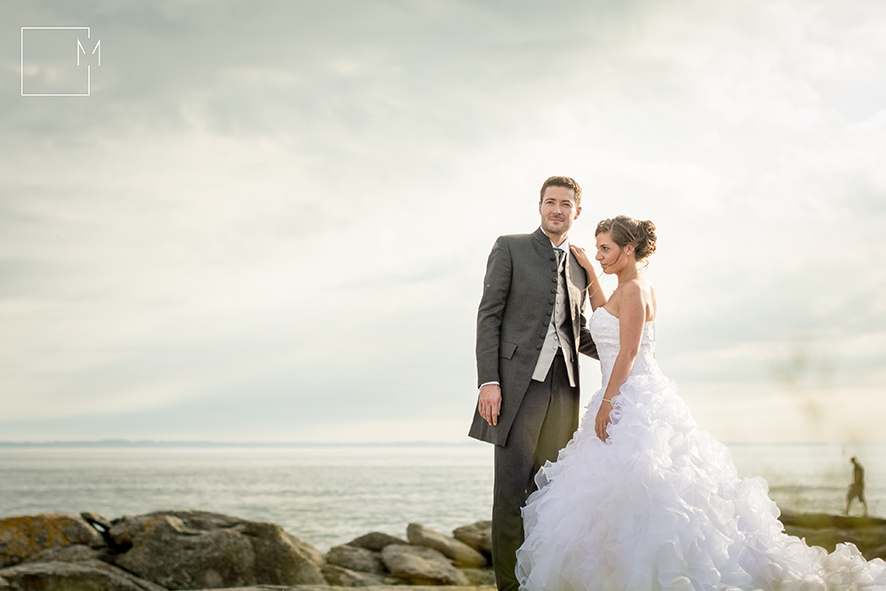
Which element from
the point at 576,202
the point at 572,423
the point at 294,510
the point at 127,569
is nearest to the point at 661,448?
the point at 572,423

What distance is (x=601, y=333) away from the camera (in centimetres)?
352

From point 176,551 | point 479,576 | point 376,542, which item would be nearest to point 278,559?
point 176,551

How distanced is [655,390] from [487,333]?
91cm

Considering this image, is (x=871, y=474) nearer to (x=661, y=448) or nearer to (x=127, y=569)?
(x=661, y=448)

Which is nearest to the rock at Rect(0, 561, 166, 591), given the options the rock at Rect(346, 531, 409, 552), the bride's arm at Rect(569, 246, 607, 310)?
the rock at Rect(346, 531, 409, 552)

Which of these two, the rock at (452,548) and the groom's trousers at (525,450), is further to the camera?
the rock at (452,548)

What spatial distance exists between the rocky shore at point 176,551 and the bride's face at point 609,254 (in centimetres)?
276

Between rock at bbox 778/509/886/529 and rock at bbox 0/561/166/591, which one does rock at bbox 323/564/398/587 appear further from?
rock at bbox 778/509/886/529

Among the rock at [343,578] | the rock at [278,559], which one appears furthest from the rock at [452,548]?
the rock at [278,559]

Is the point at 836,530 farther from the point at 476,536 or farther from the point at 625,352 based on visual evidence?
the point at 625,352

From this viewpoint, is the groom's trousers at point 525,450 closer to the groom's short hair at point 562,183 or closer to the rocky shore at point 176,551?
the groom's short hair at point 562,183

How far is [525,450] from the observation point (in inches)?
138

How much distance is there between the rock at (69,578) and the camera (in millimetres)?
4434

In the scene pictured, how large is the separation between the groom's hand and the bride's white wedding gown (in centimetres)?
37
